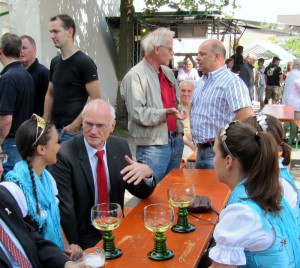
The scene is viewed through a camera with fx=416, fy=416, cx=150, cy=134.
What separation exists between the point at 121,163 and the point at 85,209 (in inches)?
15.2

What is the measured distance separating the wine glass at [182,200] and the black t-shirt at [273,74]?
12187 mm

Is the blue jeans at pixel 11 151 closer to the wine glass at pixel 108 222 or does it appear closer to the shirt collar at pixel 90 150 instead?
the shirt collar at pixel 90 150

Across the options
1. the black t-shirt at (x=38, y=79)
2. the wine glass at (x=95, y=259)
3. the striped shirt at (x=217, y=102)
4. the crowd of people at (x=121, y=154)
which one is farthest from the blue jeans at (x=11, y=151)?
the wine glass at (x=95, y=259)

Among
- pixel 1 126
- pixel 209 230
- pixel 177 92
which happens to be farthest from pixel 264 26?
pixel 209 230

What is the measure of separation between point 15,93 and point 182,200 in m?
2.10

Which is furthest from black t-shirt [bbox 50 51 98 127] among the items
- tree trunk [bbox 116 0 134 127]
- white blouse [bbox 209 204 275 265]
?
tree trunk [bbox 116 0 134 127]

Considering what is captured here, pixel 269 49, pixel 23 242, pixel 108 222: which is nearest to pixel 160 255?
pixel 108 222

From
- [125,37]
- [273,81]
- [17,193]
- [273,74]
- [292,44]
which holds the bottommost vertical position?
Result: [292,44]

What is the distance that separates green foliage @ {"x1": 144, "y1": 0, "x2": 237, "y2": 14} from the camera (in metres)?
9.63

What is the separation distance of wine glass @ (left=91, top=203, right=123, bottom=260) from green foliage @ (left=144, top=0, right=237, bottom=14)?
27.1 ft

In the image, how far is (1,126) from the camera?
366cm

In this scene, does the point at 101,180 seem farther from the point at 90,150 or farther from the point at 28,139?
the point at 28,139

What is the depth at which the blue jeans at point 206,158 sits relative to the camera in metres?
3.78

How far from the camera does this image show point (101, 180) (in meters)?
2.66
